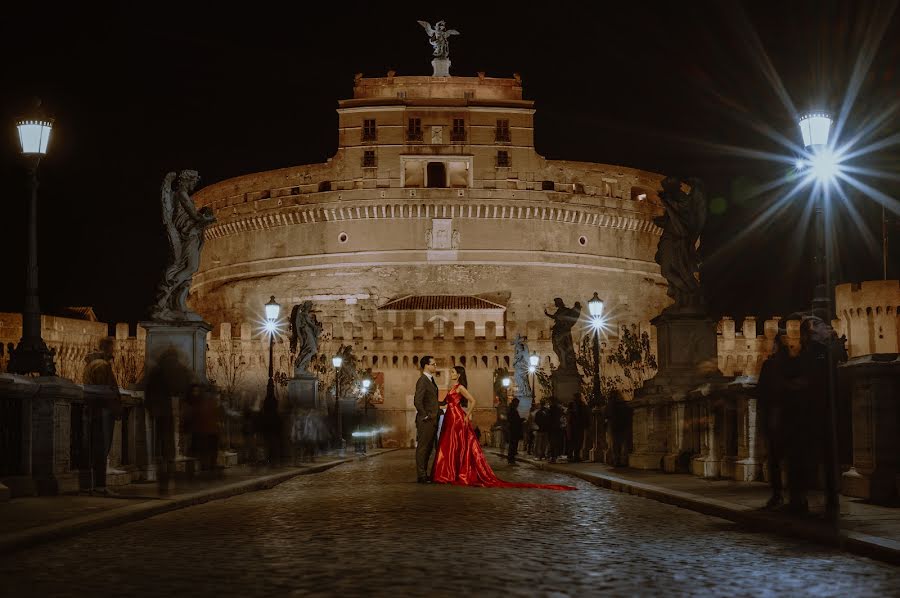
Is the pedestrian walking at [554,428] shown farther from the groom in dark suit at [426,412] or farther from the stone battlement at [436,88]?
the stone battlement at [436,88]

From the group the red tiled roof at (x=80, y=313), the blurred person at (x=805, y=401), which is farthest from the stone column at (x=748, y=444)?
the red tiled roof at (x=80, y=313)

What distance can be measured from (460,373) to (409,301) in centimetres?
5095

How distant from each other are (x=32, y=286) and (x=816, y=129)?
7259mm

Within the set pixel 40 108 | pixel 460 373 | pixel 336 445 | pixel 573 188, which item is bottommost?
pixel 336 445

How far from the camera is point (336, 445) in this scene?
2992cm

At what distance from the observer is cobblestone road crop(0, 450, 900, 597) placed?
5094mm

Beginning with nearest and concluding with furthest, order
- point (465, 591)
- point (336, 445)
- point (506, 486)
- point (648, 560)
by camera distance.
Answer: point (465, 591), point (648, 560), point (506, 486), point (336, 445)

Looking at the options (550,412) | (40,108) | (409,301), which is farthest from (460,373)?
(409,301)

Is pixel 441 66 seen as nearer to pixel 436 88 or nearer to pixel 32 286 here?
pixel 436 88

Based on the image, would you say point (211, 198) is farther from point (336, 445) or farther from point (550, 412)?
point (550, 412)

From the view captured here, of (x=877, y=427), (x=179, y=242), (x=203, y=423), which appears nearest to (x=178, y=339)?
(x=179, y=242)

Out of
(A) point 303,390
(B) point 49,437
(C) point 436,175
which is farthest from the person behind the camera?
(C) point 436,175

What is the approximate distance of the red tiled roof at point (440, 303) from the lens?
6334 cm

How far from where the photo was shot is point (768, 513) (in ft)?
25.6
